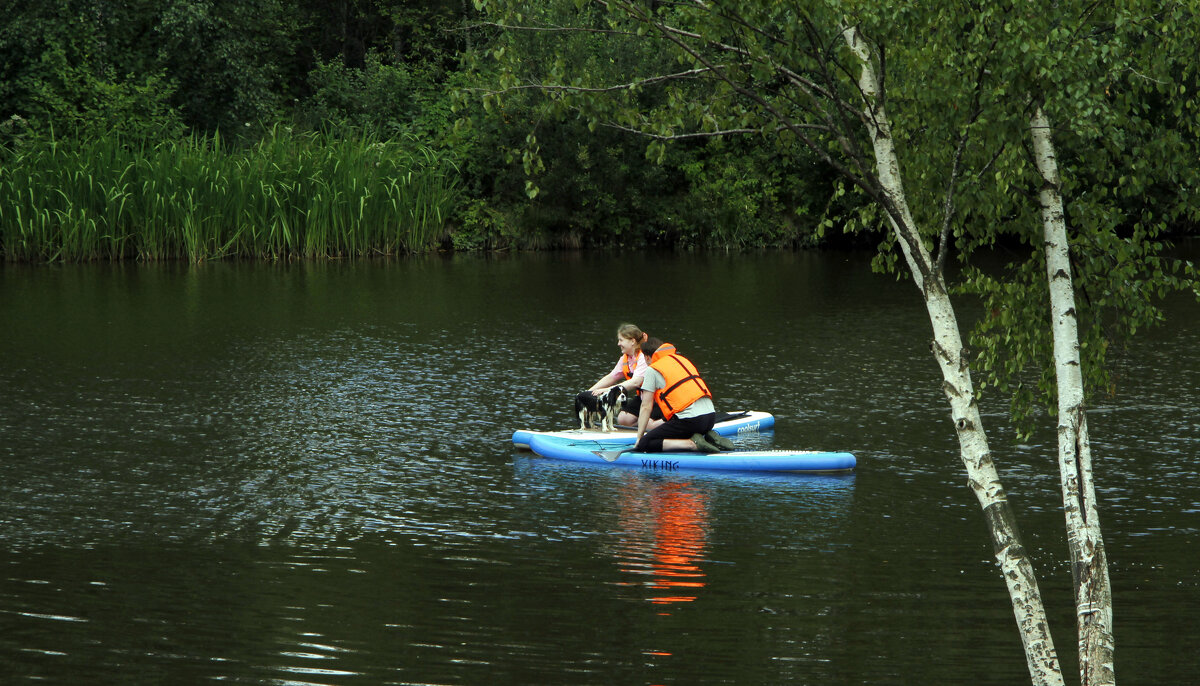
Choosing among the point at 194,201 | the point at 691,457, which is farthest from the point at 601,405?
the point at 194,201

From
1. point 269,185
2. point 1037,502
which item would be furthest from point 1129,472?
point 269,185

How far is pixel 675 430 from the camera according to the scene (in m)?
12.4

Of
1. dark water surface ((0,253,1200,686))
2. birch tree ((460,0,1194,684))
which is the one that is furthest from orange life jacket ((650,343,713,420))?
birch tree ((460,0,1194,684))

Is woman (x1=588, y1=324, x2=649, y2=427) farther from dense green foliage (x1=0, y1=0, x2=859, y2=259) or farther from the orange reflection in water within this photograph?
dense green foliage (x1=0, y1=0, x2=859, y2=259)

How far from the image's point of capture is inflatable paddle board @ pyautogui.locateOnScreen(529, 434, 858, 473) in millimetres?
11742

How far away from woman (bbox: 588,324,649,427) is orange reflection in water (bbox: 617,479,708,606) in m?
1.73

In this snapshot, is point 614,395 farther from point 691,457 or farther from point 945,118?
point 945,118

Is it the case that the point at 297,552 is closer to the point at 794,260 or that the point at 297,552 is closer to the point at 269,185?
the point at 269,185

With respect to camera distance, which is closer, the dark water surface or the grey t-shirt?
the dark water surface

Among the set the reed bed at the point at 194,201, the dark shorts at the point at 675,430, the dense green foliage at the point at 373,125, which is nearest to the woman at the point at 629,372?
the dark shorts at the point at 675,430

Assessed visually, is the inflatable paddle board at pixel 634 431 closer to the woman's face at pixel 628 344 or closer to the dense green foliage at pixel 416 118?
the woman's face at pixel 628 344

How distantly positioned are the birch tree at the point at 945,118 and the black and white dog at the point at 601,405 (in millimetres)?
7137

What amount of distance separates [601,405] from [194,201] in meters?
21.6

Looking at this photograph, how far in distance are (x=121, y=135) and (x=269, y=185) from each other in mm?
6532
